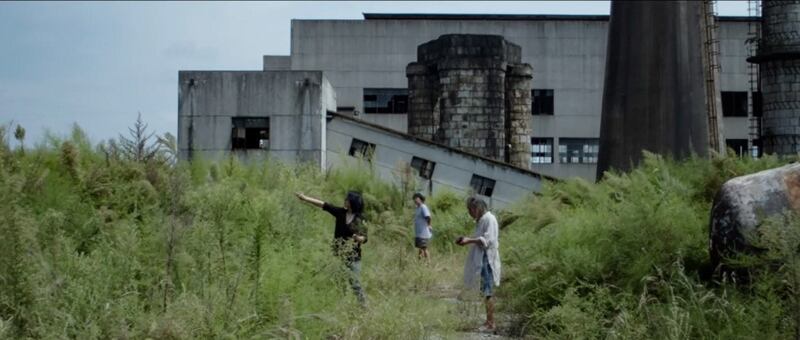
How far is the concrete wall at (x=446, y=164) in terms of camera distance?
26.1m

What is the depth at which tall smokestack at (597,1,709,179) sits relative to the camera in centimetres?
1898

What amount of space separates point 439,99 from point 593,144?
13.4m

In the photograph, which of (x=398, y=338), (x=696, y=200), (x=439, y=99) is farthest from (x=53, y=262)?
(x=439, y=99)

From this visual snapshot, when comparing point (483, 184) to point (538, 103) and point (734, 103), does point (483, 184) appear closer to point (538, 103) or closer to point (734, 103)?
point (538, 103)

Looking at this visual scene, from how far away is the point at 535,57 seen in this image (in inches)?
1596

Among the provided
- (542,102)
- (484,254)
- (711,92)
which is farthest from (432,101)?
(484,254)

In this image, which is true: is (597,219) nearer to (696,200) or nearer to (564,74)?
(696,200)

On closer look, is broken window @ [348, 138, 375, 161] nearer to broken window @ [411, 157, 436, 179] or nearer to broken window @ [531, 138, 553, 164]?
broken window @ [411, 157, 436, 179]

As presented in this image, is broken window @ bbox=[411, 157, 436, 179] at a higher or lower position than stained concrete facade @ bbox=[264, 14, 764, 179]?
lower

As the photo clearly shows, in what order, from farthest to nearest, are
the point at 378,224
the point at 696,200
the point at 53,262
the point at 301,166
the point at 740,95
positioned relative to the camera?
the point at 740,95 → the point at 301,166 → the point at 378,224 → the point at 696,200 → the point at 53,262

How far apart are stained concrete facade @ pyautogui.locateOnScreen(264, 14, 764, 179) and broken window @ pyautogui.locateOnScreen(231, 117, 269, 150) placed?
49.8ft

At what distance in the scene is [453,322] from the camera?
8.58m

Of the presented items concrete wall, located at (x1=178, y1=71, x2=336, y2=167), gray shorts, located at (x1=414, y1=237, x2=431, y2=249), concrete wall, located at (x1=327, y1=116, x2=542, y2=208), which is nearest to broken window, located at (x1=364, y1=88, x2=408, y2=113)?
concrete wall, located at (x1=327, y1=116, x2=542, y2=208)

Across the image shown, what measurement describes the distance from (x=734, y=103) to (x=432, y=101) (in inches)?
650
